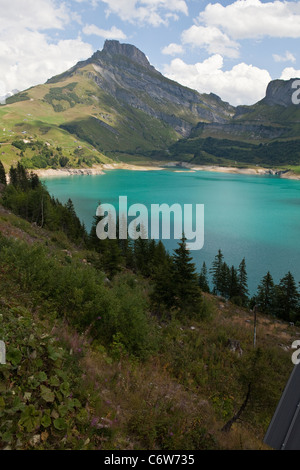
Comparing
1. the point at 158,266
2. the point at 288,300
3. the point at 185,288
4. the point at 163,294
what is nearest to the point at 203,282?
the point at 158,266

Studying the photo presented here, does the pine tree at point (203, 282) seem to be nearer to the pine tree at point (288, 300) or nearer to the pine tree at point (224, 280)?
the pine tree at point (224, 280)

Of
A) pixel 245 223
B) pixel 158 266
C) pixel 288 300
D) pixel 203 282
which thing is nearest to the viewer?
pixel 158 266

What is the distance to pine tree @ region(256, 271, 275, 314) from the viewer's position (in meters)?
46.9

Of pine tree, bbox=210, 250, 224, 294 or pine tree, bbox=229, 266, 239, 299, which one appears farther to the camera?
pine tree, bbox=210, 250, 224, 294

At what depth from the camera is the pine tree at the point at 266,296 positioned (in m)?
46.9

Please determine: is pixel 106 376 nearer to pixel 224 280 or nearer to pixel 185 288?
pixel 185 288

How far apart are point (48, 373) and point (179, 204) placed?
370 feet

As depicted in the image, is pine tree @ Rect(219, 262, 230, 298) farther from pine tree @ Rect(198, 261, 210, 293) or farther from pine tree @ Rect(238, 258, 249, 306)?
pine tree @ Rect(198, 261, 210, 293)

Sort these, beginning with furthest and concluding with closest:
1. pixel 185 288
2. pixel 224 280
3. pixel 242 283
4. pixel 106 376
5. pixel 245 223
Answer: pixel 245 223
pixel 224 280
pixel 242 283
pixel 185 288
pixel 106 376

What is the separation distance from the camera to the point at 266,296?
4678cm

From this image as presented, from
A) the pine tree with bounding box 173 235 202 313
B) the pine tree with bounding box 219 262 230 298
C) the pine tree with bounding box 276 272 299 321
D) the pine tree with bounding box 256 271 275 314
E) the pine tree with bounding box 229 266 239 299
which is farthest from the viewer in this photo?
the pine tree with bounding box 219 262 230 298

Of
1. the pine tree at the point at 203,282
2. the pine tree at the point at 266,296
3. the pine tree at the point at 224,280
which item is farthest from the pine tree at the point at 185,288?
A: the pine tree at the point at 224,280

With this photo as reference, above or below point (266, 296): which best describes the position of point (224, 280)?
above

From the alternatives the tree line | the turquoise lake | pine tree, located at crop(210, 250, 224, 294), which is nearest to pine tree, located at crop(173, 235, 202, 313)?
the tree line
